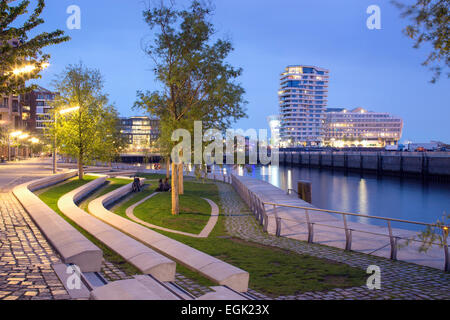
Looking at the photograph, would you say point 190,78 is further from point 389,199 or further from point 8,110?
point 8,110

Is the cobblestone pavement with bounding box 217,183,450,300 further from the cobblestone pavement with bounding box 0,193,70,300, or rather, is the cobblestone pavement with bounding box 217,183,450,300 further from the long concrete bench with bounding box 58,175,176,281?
the cobblestone pavement with bounding box 0,193,70,300

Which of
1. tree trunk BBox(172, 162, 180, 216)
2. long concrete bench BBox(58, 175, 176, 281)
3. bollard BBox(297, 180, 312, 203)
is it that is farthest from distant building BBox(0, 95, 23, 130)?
long concrete bench BBox(58, 175, 176, 281)

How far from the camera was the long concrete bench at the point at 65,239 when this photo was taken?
755cm

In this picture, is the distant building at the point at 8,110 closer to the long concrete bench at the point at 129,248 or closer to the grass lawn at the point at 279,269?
the long concrete bench at the point at 129,248

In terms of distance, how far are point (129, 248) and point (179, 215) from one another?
10.2m

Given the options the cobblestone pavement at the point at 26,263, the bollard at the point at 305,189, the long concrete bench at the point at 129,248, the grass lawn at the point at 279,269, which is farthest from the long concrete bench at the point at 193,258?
the bollard at the point at 305,189

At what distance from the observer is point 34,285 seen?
6.42m

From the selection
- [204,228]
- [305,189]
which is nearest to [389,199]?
[305,189]

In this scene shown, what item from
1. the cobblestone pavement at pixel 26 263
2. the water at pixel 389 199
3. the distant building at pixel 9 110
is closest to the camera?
the cobblestone pavement at pixel 26 263

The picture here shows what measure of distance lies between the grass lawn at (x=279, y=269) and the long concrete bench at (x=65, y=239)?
1912mm

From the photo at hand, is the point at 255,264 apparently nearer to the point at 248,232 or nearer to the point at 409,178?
the point at 248,232

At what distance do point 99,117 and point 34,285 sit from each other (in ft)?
89.8

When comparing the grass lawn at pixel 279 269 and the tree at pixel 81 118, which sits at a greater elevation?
the tree at pixel 81 118

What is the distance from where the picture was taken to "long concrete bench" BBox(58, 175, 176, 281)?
702 cm
